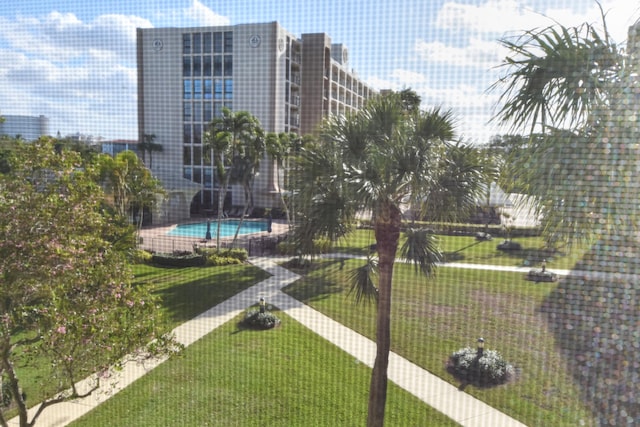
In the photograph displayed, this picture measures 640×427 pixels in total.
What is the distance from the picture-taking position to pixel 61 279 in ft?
3.29

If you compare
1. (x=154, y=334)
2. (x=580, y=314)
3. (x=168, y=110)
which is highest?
(x=168, y=110)

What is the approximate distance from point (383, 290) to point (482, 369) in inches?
30.6

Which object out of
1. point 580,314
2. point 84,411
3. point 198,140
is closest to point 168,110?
point 198,140

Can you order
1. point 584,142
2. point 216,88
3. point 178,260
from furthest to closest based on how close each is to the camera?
1. point 216,88
2. point 178,260
3. point 584,142

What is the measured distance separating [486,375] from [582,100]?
1232mm

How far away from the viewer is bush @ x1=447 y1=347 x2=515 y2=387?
173cm

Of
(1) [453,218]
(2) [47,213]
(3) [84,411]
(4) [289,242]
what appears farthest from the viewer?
(3) [84,411]

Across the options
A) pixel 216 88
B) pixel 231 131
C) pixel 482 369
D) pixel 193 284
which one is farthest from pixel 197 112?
pixel 482 369

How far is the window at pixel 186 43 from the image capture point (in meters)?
6.34

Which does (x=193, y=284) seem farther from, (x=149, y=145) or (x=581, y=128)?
(x=149, y=145)

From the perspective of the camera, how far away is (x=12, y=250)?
37.9 inches

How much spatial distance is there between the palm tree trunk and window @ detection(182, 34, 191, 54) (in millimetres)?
6002

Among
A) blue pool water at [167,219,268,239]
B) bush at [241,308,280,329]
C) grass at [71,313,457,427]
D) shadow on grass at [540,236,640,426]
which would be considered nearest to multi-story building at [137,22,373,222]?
blue pool water at [167,219,268,239]

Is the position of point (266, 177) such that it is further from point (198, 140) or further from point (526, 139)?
point (526, 139)
